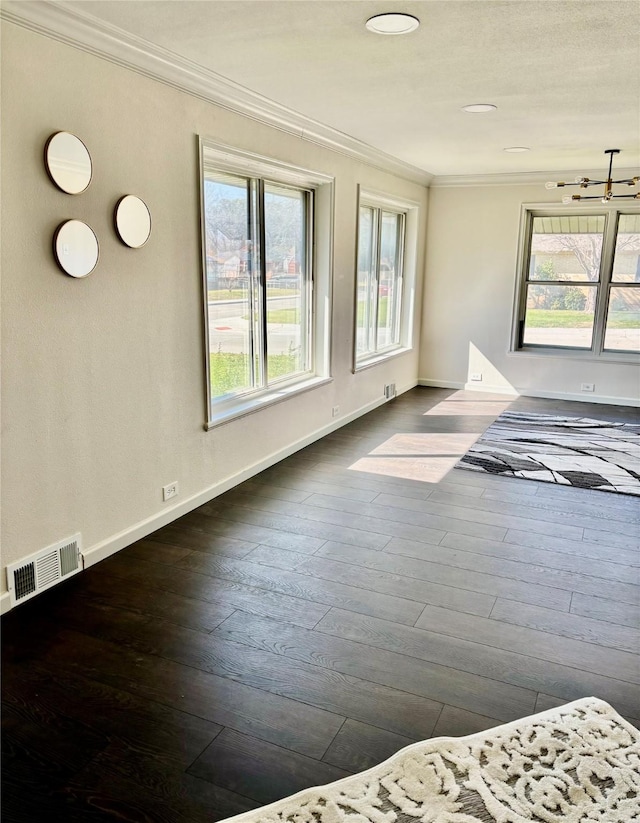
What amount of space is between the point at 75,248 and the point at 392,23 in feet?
5.46

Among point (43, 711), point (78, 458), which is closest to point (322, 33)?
point (78, 458)

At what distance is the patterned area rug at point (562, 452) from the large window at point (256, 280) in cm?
166

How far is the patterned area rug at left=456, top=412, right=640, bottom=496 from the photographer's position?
4.50 m

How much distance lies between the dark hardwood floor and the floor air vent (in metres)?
0.06

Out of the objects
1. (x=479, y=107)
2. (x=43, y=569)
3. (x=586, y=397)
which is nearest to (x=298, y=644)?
(x=43, y=569)

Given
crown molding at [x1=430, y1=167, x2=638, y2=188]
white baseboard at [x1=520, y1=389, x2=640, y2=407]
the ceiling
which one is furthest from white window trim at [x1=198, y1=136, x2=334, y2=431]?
white baseboard at [x1=520, y1=389, x2=640, y2=407]

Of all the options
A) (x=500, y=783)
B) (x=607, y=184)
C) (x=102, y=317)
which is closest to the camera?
(x=500, y=783)

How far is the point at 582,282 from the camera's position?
7027 mm

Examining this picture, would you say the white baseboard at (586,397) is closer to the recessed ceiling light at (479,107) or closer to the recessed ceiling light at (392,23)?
the recessed ceiling light at (479,107)

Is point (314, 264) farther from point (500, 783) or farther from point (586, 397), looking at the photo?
point (500, 783)

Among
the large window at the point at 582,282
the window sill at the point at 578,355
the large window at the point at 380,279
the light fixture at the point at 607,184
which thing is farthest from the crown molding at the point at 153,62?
the window sill at the point at 578,355

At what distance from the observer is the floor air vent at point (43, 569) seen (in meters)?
2.70

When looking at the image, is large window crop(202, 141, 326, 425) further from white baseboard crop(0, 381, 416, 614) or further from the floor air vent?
the floor air vent

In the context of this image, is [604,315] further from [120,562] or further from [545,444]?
[120,562]
